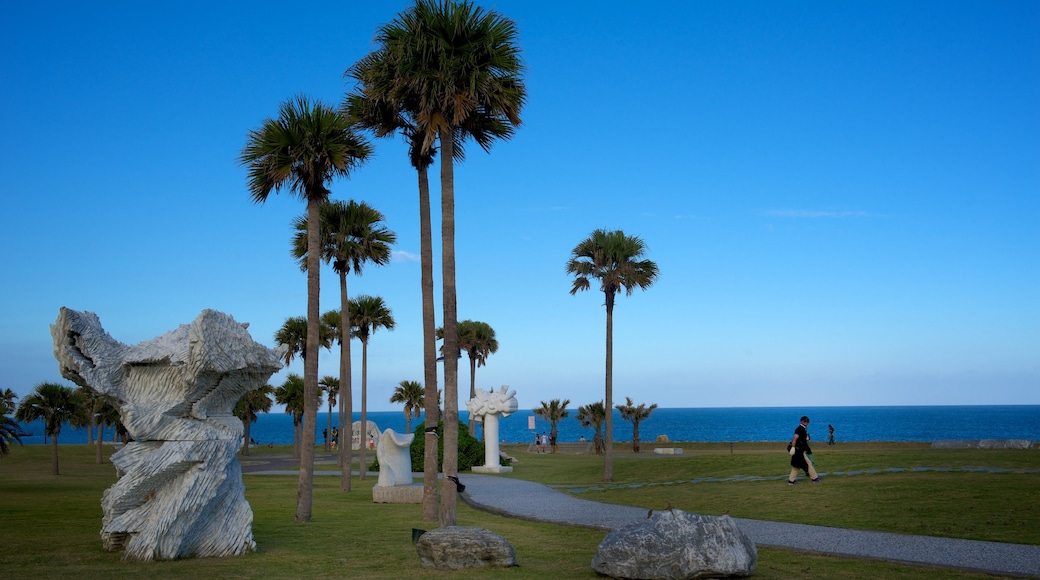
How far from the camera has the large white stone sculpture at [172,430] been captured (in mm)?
13414

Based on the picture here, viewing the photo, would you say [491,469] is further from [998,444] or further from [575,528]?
[575,528]

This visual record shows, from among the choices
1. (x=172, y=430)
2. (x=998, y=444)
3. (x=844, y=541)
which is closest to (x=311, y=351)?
(x=172, y=430)

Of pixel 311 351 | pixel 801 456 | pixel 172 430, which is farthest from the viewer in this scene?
pixel 801 456

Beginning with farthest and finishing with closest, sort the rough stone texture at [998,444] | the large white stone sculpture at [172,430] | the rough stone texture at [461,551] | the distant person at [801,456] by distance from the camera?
the rough stone texture at [998,444] → the distant person at [801,456] → the large white stone sculpture at [172,430] → the rough stone texture at [461,551]

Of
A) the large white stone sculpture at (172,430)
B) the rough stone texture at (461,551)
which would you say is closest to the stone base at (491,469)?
the large white stone sculpture at (172,430)

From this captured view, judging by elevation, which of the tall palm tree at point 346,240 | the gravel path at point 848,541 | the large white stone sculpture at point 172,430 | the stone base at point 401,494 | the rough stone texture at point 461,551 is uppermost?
the tall palm tree at point 346,240

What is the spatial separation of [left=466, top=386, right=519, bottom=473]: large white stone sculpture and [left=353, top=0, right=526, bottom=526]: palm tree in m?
23.6

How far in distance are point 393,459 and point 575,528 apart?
29.7 feet

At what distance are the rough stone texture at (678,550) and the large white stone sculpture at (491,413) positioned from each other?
95.4 ft

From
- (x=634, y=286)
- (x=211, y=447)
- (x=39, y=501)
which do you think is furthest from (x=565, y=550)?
(x=634, y=286)

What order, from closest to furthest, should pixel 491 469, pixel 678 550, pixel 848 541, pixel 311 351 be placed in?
1. pixel 678 550
2. pixel 848 541
3. pixel 311 351
4. pixel 491 469

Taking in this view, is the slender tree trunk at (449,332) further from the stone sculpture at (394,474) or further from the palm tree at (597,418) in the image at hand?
the palm tree at (597,418)

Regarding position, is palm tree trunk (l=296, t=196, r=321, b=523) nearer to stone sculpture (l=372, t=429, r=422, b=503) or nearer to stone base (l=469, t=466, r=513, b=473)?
stone sculpture (l=372, t=429, r=422, b=503)

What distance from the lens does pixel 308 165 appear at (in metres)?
19.8
